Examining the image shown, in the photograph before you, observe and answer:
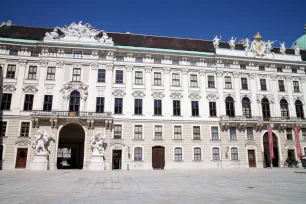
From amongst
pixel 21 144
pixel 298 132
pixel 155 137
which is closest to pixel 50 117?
pixel 21 144

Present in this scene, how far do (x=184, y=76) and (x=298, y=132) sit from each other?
19.0 metres

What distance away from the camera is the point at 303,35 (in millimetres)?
50250

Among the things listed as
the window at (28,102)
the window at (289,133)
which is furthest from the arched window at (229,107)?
the window at (28,102)

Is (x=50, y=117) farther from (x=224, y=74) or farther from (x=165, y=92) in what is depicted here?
(x=224, y=74)

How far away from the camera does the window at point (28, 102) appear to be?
31391 mm

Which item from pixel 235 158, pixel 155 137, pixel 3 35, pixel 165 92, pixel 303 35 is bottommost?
pixel 235 158

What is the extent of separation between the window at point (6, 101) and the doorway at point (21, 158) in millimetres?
5757

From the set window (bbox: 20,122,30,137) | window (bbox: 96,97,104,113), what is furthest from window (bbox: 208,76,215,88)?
window (bbox: 20,122,30,137)

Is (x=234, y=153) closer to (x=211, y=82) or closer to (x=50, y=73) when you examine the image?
(x=211, y=82)

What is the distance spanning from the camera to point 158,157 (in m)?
32.8

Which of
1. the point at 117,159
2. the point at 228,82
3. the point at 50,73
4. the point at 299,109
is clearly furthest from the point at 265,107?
the point at 50,73

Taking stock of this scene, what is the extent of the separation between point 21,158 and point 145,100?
57.1 ft

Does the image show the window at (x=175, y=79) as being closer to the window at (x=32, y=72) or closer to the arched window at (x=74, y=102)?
the arched window at (x=74, y=102)

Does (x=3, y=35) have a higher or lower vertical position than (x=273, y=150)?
higher
